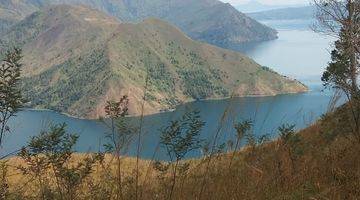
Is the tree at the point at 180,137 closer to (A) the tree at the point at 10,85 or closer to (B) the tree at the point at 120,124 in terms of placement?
(B) the tree at the point at 120,124

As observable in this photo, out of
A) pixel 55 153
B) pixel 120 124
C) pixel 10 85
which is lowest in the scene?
pixel 55 153

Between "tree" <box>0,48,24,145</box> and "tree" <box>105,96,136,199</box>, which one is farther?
"tree" <box>105,96,136,199</box>

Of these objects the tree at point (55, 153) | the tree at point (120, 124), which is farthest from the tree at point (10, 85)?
the tree at point (120, 124)

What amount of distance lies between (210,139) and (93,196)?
163cm

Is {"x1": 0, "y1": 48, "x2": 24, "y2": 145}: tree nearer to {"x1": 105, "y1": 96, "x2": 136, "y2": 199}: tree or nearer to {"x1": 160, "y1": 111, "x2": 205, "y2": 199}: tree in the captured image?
{"x1": 105, "y1": 96, "x2": 136, "y2": 199}: tree

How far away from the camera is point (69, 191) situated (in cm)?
500

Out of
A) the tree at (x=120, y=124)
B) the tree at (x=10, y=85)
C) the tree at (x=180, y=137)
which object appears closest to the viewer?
the tree at (x=10, y=85)

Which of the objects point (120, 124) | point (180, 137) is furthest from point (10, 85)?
point (180, 137)

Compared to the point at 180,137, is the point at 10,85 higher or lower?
higher

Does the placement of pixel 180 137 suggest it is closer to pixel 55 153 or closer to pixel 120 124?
pixel 120 124

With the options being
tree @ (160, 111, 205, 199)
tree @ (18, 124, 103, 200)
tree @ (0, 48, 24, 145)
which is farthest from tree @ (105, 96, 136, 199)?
tree @ (0, 48, 24, 145)

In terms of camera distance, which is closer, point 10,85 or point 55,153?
point 10,85

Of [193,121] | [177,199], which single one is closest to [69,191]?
[177,199]

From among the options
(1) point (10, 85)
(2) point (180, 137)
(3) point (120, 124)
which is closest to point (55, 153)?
(3) point (120, 124)
